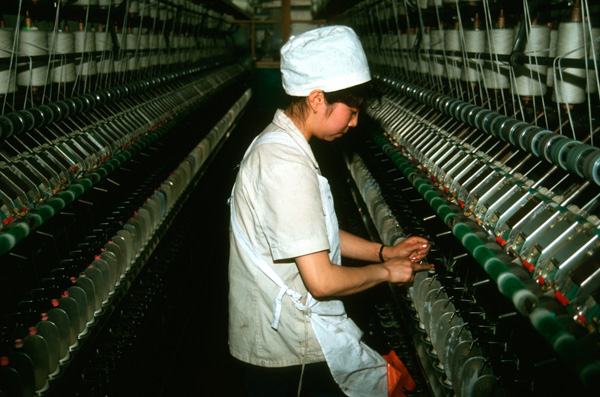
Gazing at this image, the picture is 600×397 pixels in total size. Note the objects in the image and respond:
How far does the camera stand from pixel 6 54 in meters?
2.21

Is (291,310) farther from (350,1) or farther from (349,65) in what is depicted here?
(350,1)

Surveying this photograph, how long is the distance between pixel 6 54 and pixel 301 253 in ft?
5.78

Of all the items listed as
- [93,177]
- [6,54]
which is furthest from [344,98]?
[6,54]

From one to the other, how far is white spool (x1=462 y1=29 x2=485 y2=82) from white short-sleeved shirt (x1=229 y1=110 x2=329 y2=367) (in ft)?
4.79

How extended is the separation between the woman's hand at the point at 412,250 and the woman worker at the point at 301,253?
0.42ft

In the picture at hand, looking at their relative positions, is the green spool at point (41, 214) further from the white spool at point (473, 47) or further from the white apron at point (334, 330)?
the white spool at point (473, 47)

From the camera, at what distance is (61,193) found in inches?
72.9

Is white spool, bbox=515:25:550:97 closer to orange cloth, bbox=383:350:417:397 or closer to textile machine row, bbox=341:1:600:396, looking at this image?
textile machine row, bbox=341:1:600:396

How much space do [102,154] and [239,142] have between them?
5.58m

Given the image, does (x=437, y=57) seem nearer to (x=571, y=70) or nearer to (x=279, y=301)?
(x=571, y=70)

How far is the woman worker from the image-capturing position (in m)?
1.38

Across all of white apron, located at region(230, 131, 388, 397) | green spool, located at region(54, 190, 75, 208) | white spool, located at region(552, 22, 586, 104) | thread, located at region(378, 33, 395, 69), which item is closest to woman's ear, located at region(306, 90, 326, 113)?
white apron, located at region(230, 131, 388, 397)

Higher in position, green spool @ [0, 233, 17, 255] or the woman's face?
the woman's face

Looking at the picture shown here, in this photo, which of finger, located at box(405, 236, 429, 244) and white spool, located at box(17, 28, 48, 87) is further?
white spool, located at box(17, 28, 48, 87)
